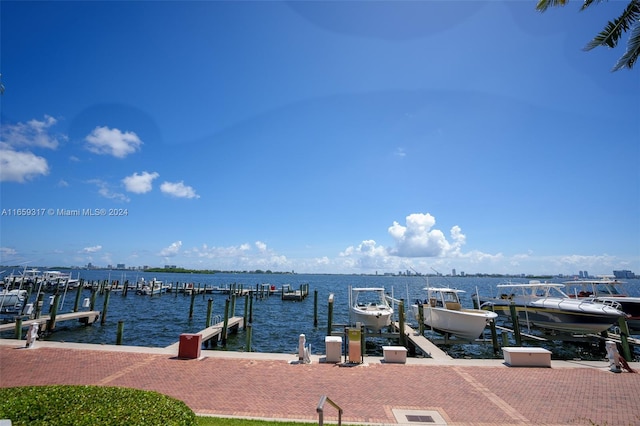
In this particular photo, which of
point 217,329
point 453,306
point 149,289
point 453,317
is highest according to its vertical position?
point 453,306

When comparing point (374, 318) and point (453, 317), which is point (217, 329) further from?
point (453, 317)

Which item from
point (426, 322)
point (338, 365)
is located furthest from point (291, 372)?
point (426, 322)

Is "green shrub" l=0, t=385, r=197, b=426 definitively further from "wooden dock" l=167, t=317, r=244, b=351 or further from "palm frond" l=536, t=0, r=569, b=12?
"palm frond" l=536, t=0, r=569, b=12

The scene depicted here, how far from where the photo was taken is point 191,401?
9.55 meters

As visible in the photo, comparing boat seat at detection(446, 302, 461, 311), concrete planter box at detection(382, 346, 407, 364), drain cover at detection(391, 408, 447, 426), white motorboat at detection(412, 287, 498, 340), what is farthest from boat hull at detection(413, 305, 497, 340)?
drain cover at detection(391, 408, 447, 426)

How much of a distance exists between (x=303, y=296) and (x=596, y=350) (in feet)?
150

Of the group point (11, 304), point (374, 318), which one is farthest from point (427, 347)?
point (11, 304)

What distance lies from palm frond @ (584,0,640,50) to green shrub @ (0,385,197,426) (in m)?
15.0

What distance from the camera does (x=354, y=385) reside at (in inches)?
436

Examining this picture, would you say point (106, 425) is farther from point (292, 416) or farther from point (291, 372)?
point (291, 372)

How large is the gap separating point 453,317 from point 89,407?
20954 millimetres

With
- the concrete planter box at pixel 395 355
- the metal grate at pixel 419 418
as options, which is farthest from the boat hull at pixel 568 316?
the metal grate at pixel 419 418

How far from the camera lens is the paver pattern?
8898 mm

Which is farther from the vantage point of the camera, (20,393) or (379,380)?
(379,380)
